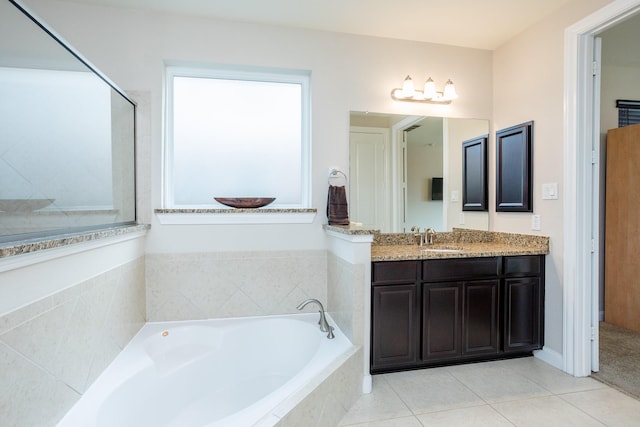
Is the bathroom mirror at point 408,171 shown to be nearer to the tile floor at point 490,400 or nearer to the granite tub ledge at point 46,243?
the tile floor at point 490,400

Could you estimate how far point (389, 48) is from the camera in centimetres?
281

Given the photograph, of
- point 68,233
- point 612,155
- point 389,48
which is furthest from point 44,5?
point 612,155

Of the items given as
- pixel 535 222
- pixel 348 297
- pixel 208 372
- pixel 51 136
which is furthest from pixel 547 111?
pixel 51 136

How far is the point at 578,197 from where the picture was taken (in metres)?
2.24

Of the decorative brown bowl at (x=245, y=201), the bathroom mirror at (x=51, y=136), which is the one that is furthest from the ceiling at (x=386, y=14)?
the decorative brown bowl at (x=245, y=201)

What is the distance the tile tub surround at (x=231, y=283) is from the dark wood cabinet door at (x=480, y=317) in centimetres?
109

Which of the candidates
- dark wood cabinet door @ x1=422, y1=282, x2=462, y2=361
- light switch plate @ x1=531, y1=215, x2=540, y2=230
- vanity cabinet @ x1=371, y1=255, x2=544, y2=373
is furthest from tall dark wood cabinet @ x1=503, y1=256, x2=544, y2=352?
dark wood cabinet door @ x1=422, y1=282, x2=462, y2=361

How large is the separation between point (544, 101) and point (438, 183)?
3.25 ft

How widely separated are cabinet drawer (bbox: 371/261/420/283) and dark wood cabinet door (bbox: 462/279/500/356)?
432mm

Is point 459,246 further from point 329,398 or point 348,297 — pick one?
point 329,398

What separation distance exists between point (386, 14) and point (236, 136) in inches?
59.0

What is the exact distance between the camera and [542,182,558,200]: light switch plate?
7.87 ft

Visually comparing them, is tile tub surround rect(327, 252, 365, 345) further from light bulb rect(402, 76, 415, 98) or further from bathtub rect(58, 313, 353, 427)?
light bulb rect(402, 76, 415, 98)

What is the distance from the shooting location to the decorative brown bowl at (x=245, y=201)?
257 cm
